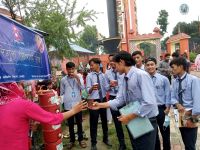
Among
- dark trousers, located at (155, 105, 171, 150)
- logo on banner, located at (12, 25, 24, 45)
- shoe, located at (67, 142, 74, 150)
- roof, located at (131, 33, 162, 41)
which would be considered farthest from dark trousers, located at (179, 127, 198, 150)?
roof, located at (131, 33, 162, 41)

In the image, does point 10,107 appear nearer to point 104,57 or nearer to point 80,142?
point 80,142

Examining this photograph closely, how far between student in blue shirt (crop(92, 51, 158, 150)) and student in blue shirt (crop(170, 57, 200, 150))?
27.1 inches

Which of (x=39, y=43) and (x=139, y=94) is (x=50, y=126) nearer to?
(x=39, y=43)

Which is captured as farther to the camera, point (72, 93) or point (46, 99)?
point (72, 93)

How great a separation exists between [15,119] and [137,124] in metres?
1.52

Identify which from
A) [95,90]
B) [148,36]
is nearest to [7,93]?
[95,90]

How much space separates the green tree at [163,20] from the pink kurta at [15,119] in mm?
62470

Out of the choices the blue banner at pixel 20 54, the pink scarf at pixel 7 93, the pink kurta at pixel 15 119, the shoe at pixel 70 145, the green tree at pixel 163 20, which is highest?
the green tree at pixel 163 20

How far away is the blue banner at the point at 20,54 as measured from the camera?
145 inches

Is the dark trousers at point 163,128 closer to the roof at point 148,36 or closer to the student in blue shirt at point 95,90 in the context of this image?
the student in blue shirt at point 95,90

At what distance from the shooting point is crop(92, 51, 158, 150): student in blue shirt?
4.01m

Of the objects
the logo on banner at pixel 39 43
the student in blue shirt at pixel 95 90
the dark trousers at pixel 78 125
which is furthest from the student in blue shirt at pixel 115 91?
the logo on banner at pixel 39 43

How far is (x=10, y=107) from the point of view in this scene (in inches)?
129

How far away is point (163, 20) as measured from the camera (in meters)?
64.6
